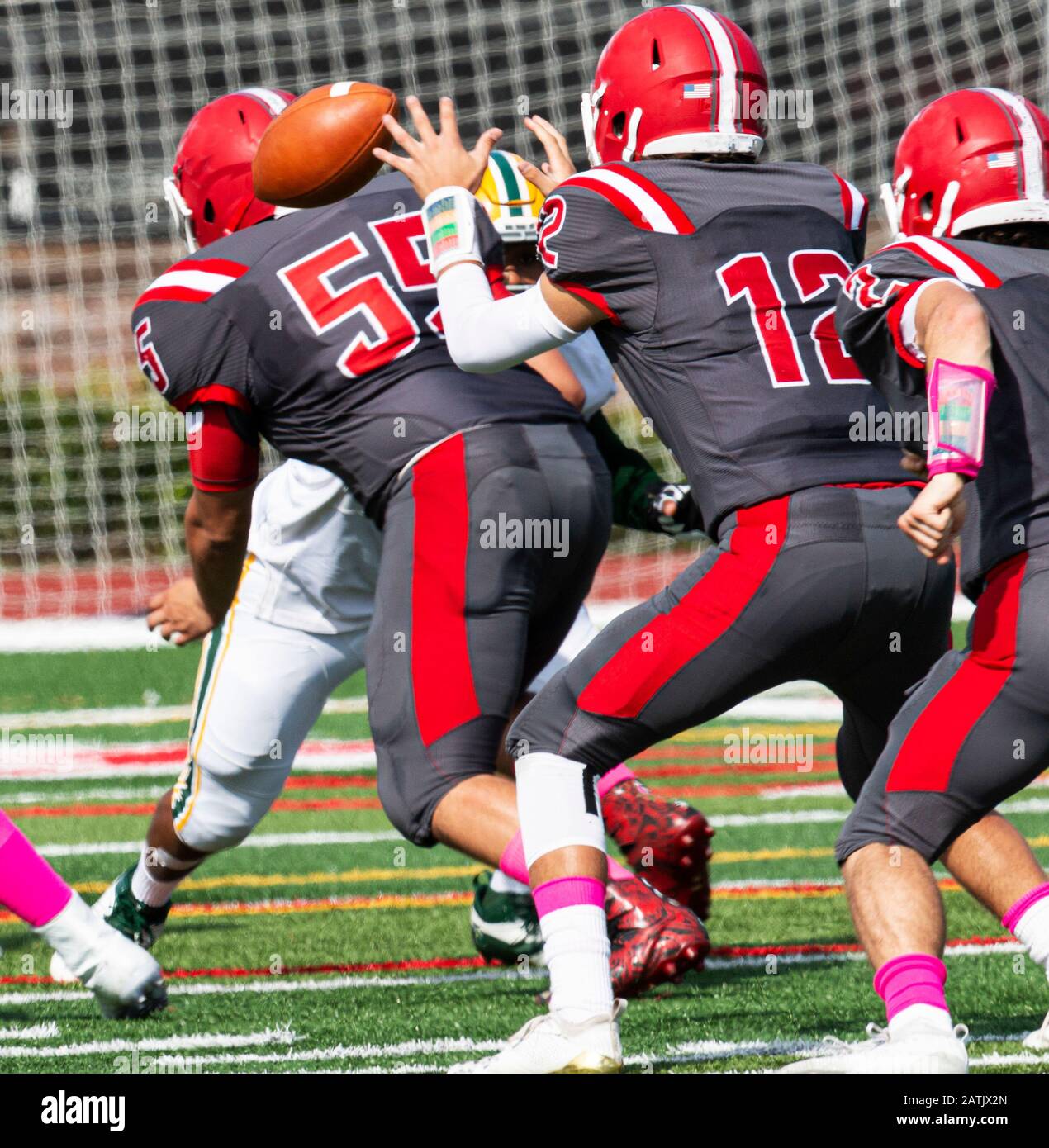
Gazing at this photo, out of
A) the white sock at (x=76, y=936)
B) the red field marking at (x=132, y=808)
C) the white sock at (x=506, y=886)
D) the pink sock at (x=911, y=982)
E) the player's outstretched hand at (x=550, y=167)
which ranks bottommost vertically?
the red field marking at (x=132, y=808)

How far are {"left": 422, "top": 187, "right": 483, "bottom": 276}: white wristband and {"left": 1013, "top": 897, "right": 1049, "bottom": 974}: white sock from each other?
1428mm

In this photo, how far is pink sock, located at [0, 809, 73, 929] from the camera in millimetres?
3611

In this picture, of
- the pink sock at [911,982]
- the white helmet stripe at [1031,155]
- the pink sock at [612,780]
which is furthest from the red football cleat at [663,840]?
the white helmet stripe at [1031,155]

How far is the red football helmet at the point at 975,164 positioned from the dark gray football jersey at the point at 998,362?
23cm

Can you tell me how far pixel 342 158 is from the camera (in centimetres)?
370

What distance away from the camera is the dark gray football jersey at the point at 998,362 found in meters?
2.97

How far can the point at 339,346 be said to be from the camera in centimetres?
382

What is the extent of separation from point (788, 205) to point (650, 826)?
5.05 ft

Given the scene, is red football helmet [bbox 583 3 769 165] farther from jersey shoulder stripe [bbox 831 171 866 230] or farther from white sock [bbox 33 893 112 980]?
white sock [bbox 33 893 112 980]

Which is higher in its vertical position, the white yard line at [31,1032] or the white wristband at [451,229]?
the white wristband at [451,229]

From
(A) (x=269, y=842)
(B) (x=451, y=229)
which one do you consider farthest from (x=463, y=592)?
(A) (x=269, y=842)

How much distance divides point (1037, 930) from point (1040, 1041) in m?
0.27

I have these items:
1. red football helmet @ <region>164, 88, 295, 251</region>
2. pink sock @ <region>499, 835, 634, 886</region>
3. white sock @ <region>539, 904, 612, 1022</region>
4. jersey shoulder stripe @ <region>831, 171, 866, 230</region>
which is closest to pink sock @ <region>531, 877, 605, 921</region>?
white sock @ <region>539, 904, 612, 1022</region>

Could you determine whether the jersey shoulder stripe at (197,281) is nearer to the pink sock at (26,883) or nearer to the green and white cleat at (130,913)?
the pink sock at (26,883)
